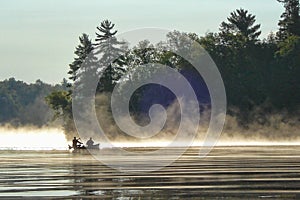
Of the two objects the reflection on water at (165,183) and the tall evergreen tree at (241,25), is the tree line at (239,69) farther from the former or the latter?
the reflection on water at (165,183)

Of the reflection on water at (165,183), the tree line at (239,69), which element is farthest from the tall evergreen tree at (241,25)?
the reflection on water at (165,183)

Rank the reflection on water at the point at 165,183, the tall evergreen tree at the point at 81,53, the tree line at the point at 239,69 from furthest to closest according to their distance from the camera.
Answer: the tall evergreen tree at the point at 81,53, the tree line at the point at 239,69, the reflection on water at the point at 165,183

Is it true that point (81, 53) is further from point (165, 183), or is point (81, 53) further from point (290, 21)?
point (165, 183)

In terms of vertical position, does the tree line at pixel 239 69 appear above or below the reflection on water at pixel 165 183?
above

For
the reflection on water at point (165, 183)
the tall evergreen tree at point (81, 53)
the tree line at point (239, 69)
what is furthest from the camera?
the tall evergreen tree at point (81, 53)

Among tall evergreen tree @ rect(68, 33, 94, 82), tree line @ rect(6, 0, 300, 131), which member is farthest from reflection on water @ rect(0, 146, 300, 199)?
tall evergreen tree @ rect(68, 33, 94, 82)

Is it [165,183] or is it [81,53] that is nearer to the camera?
[165,183]

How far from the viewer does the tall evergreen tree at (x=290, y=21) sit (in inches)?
5733

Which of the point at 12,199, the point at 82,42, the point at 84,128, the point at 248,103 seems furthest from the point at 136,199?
the point at 82,42

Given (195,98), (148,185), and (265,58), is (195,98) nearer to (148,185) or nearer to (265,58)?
(265,58)

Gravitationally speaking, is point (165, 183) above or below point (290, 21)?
below

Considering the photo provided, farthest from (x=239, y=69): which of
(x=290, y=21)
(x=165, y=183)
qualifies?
(x=165, y=183)

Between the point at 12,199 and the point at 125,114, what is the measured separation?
112 meters

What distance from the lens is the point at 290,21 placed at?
14675 centimetres
